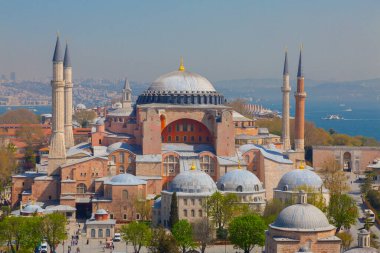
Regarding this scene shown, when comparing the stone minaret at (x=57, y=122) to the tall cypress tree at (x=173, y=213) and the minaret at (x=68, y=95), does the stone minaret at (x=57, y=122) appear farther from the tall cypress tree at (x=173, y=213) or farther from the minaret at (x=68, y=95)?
the tall cypress tree at (x=173, y=213)

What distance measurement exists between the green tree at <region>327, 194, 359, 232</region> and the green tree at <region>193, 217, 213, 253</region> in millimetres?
4993

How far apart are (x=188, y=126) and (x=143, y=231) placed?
45.7 ft

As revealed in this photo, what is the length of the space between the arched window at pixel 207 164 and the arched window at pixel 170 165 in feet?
4.43

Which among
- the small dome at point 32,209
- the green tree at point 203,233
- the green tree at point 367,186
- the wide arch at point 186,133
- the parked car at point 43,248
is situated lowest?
the parked car at point 43,248

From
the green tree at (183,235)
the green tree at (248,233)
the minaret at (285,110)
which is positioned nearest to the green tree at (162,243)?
the green tree at (183,235)

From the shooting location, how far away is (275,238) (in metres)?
28.5

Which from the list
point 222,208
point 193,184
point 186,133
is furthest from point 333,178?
point 222,208

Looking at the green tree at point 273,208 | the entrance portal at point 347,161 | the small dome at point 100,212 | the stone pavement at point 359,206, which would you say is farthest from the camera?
the entrance portal at point 347,161

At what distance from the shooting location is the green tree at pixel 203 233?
3286cm

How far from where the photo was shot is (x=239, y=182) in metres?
38.1


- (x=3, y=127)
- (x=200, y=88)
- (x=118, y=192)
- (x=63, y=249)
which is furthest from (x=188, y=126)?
(x=3, y=127)

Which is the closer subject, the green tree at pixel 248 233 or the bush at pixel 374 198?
the green tree at pixel 248 233

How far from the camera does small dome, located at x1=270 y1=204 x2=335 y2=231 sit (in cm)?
2841

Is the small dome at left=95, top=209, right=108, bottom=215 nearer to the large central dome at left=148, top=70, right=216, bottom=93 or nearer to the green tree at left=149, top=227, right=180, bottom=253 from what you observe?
the green tree at left=149, top=227, right=180, bottom=253
